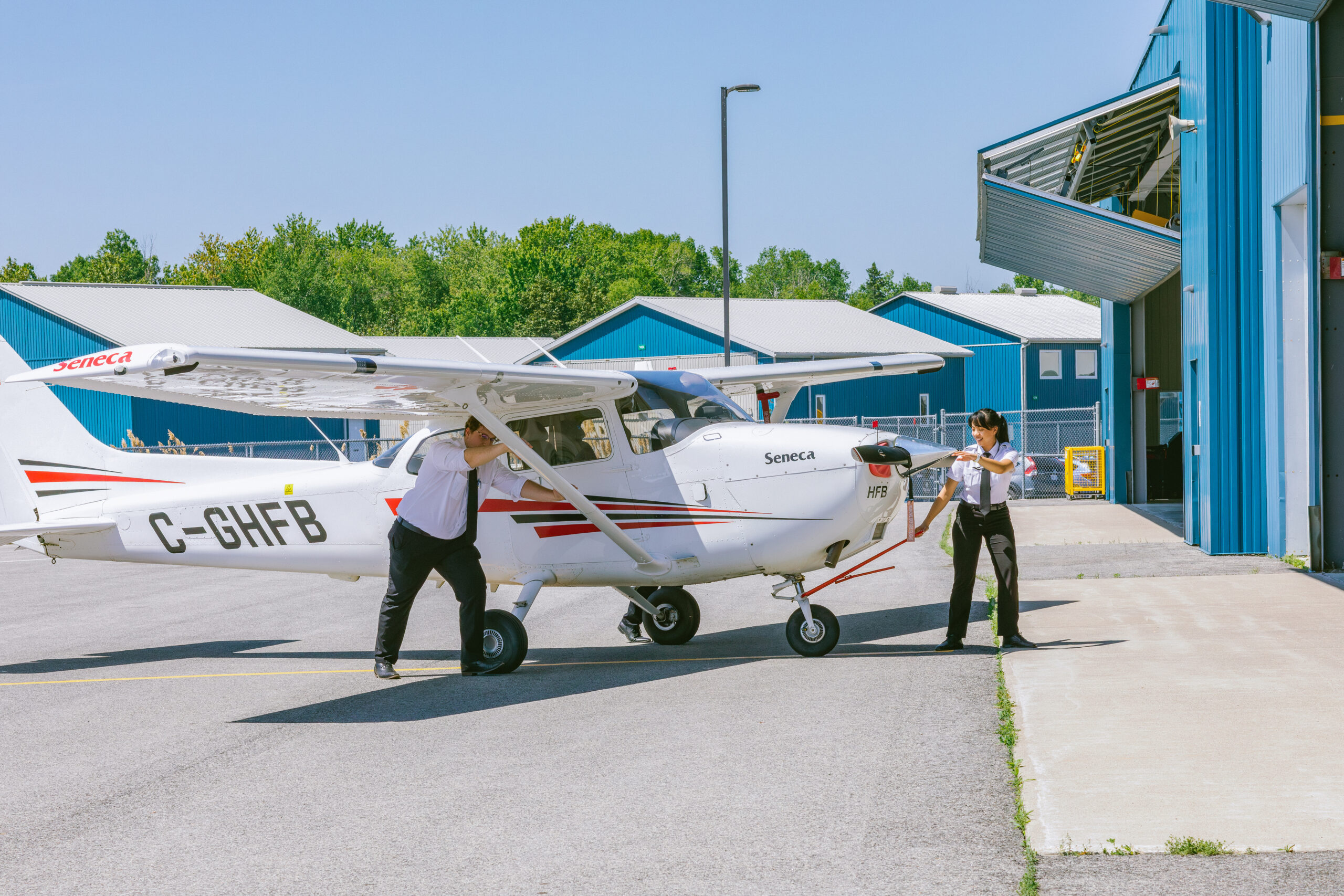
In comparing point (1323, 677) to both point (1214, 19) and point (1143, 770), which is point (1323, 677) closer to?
point (1143, 770)

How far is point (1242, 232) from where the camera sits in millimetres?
14734

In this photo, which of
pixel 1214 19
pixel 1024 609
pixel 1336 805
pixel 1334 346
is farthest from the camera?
pixel 1214 19

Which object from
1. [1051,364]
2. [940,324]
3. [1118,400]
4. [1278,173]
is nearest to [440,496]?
[1278,173]

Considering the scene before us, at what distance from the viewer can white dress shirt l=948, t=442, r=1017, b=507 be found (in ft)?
29.7

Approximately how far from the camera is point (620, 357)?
4691 centimetres

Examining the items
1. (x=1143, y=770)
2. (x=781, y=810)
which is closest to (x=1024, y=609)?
(x=1143, y=770)

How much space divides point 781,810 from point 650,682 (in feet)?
10.8

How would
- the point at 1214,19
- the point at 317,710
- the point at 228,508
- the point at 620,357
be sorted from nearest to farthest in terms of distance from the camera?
the point at 317,710
the point at 228,508
the point at 1214,19
the point at 620,357

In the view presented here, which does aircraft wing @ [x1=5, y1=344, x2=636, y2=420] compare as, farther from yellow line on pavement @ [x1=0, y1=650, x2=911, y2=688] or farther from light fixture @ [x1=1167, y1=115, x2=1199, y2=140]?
light fixture @ [x1=1167, y1=115, x2=1199, y2=140]

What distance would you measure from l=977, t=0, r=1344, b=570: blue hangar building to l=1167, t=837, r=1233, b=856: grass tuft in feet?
30.4

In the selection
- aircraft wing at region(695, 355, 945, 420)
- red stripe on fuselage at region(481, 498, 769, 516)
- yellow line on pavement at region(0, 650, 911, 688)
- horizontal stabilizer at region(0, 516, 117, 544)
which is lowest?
yellow line on pavement at region(0, 650, 911, 688)

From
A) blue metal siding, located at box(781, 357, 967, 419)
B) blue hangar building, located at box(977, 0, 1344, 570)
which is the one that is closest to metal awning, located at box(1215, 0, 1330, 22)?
blue hangar building, located at box(977, 0, 1344, 570)

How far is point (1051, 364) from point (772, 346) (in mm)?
13917

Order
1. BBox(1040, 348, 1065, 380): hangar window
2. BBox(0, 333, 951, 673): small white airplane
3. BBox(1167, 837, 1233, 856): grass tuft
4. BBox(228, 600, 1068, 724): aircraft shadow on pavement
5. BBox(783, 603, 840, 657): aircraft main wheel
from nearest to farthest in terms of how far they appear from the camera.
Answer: BBox(1167, 837, 1233, 856): grass tuft
BBox(228, 600, 1068, 724): aircraft shadow on pavement
BBox(0, 333, 951, 673): small white airplane
BBox(783, 603, 840, 657): aircraft main wheel
BBox(1040, 348, 1065, 380): hangar window
